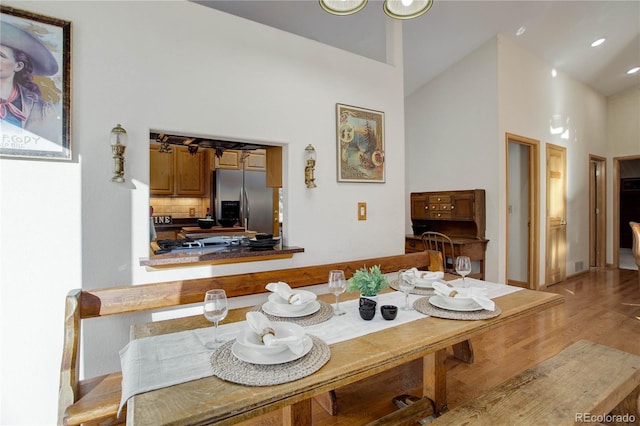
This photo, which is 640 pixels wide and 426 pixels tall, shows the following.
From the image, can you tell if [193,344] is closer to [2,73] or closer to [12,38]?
[2,73]

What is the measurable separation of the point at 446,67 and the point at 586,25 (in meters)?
1.67

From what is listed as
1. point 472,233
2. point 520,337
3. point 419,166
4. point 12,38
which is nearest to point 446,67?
point 419,166

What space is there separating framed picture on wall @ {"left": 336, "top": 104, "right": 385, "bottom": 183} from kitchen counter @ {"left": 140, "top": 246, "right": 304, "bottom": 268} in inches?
31.9

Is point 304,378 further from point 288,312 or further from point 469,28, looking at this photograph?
point 469,28

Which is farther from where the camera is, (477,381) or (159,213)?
(159,213)

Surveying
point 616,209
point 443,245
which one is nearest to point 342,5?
point 443,245

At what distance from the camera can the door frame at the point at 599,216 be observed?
6.41 metres

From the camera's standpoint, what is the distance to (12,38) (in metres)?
1.72

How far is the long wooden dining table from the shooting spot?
34.9 inches

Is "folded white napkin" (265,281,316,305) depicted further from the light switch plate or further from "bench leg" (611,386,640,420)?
"bench leg" (611,386,640,420)

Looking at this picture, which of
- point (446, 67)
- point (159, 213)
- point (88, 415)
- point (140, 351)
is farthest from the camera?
point (159, 213)

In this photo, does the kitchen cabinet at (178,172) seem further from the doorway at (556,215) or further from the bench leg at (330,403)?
the doorway at (556,215)

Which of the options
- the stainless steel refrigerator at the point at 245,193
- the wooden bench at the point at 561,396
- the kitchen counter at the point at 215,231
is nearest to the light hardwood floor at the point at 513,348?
the wooden bench at the point at 561,396

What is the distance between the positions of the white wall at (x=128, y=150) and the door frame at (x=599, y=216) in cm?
628
